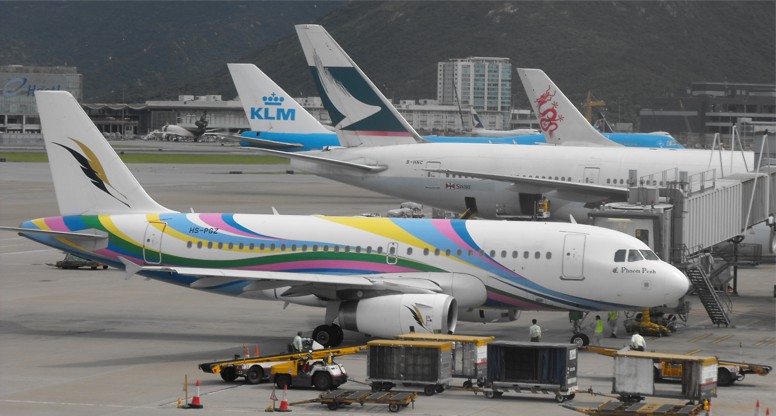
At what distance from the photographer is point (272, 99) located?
9406 centimetres

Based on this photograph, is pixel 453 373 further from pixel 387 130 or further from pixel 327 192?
pixel 327 192

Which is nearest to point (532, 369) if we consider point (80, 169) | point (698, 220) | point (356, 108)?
point (698, 220)

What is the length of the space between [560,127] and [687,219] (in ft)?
137

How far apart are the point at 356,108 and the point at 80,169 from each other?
118 ft

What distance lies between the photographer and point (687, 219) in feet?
150

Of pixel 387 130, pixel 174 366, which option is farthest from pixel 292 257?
pixel 387 130

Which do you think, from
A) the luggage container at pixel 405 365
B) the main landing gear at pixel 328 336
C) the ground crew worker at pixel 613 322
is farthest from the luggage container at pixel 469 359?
the ground crew worker at pixel 613 322

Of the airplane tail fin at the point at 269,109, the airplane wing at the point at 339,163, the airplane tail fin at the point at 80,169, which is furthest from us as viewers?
the airplane tail fin at the point at 269,109

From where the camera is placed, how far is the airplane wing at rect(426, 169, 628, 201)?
203 ft

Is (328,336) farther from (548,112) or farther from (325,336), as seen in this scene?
(548,112)

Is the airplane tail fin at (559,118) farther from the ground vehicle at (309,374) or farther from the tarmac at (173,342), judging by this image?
the ground vehicle at (309,374)

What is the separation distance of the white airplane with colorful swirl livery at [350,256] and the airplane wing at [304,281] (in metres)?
0.04

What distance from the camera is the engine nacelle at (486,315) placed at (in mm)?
41406

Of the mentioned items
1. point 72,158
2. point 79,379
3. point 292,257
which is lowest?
point 79,379
